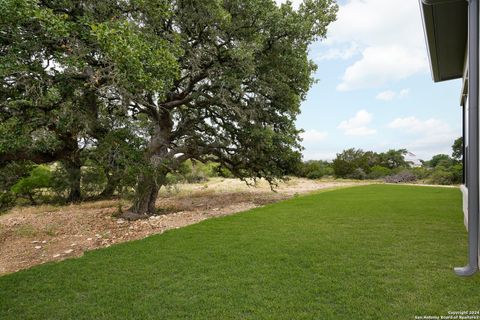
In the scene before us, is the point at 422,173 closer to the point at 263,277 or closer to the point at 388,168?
the point at 388,168

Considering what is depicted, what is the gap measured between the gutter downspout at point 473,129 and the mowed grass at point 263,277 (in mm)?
1466

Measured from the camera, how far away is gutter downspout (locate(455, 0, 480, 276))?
1819 mm

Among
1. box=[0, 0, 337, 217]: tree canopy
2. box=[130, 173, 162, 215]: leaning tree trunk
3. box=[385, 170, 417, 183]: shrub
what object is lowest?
box=[130, 173, 162, 215]: leaning tree trunk

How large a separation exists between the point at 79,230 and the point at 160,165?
2.73m

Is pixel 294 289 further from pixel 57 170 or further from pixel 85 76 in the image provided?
pixel 57 170

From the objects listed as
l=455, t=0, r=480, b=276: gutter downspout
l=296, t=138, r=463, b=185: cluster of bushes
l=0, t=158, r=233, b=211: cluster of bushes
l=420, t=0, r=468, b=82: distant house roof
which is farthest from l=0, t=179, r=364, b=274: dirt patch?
l=296, t=138, r=463, b=185: cluster of bushes

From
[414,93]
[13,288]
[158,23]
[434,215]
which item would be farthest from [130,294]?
[414,93]

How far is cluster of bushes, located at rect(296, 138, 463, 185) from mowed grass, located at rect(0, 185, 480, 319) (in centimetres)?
1332

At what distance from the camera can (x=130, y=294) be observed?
3.77 m

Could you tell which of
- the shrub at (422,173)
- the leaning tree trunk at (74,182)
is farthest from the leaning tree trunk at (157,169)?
the shrub at (422,173)

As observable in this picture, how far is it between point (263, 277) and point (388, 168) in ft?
89.9

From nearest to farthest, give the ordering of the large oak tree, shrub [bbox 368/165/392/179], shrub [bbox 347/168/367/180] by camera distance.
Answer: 1. the large oak tree
2. shrub [bbox 368/165/392/179]
3. shrub [bbox 347/168/367/180]

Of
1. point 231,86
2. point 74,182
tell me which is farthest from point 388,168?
point 74,182

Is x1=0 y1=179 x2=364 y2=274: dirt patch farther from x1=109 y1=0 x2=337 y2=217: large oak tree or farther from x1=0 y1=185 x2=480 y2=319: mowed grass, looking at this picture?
x1=109 y1=0 x2=337 y2=217: large oak tree
